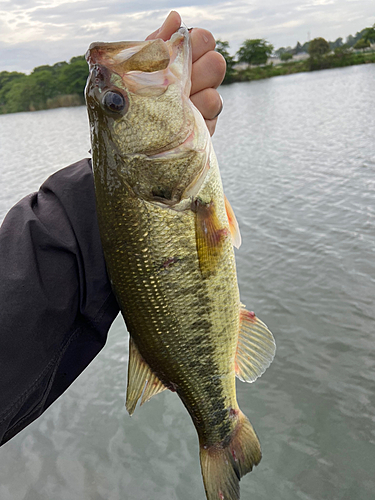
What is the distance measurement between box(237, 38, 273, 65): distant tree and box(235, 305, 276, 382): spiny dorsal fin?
8972 cm

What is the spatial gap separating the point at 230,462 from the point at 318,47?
7917 centimetres

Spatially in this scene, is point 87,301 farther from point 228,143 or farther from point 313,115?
point 313,115

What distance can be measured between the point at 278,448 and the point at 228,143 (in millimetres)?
14172

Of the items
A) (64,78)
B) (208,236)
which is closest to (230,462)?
(208,236)

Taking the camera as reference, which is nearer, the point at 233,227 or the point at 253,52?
the point at 233,227

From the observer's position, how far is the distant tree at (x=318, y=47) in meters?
69.4

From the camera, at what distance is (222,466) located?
198 cm

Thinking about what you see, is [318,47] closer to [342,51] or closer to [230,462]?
[342,51]

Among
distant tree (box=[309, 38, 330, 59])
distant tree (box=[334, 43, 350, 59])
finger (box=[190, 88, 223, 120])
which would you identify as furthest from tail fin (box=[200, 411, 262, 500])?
distant tree (box=[309, 38, 330, 59])

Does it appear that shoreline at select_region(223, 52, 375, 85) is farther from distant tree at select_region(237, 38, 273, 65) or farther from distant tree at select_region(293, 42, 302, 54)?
distant tree at select_region(293, 42, 302, 54)

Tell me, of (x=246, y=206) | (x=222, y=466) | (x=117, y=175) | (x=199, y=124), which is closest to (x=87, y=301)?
(x=117, y=175)

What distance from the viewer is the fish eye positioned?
5.57ft

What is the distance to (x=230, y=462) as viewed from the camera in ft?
6.55

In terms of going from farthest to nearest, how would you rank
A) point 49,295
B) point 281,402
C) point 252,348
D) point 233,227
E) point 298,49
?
1. point 298,49
2. point 281,402
3. point 252,348
4. point 233,227
5. point 49,295
